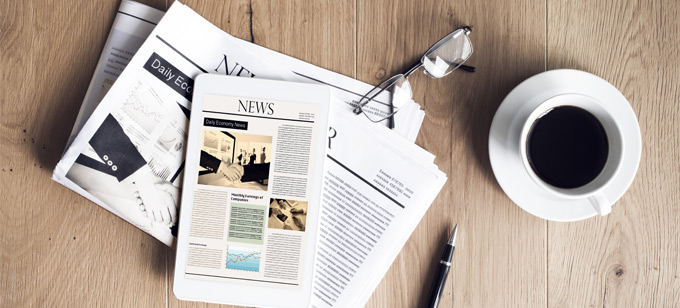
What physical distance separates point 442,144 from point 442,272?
0.16m

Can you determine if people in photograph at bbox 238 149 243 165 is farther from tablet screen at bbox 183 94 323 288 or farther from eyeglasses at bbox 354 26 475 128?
eyeglasses at bbox 354 26 475 128

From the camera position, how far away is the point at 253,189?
0.55 metres

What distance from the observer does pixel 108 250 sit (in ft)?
1.90

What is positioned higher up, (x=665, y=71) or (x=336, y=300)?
(x=665, y=71)

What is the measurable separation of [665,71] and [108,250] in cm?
74

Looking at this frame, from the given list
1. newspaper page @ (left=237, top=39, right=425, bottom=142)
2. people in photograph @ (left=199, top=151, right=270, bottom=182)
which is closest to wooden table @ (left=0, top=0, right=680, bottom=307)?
newspaper page @ (left=237, top=39, right=425, bottom=142)

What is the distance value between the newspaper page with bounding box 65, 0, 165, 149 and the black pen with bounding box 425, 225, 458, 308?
0.46 m

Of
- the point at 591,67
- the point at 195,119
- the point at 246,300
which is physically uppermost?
the point at 591,67

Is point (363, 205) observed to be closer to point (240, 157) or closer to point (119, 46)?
point (240, 157)

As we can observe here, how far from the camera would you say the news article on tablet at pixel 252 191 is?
543 mm

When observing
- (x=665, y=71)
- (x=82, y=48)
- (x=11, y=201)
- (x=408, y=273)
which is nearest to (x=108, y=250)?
(x=11, y=201)

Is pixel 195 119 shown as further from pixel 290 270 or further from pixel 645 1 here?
pixel 645 1

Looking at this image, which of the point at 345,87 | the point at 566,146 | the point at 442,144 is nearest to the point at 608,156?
the point at 566,146

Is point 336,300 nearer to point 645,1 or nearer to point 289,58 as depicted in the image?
point 289,58
